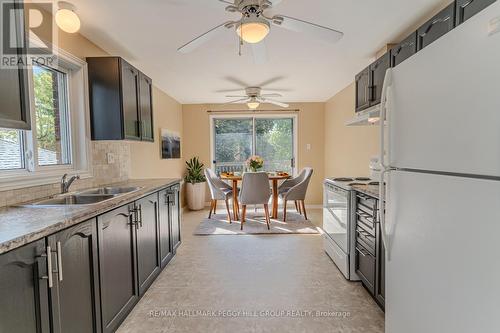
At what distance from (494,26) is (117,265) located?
7.11 feet

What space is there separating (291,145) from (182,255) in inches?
146

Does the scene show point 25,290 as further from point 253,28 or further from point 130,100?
point 130,100

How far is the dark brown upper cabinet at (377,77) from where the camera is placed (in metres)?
2.41

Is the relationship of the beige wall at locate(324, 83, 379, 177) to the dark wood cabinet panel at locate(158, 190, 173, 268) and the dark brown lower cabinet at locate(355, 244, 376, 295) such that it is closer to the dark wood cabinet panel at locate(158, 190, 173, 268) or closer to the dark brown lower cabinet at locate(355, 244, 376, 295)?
the dark brown lower cabinet at locate(355, 244, 376, 295)

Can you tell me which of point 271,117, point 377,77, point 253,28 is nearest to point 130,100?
point 253,28

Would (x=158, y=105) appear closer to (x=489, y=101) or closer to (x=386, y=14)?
(x=386, y=14)

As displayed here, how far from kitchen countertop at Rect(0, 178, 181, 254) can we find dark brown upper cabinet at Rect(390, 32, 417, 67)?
2.38 meters

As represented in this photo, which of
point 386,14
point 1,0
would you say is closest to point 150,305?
point 1,0

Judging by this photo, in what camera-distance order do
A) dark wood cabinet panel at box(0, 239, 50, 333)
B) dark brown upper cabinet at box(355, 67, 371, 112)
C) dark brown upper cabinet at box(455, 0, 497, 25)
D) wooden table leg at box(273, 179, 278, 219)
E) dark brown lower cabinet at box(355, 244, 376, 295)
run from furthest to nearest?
1. wooden table leg at box(273, 179, 278, 219)
2. dark brown upper cabinet at box(355, 67, 371, 112)
3. dark brown lower cabinet at box(355, 244, 376, 295)
4. dark brown upper cabinet at box(455, 0, 497, 25)
5. dark wood cabinet panel at box(0, 239, 50, 333)

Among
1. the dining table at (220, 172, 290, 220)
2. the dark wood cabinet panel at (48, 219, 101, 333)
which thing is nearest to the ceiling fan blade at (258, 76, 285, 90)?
the dining table at (220, 172, 290, 220)

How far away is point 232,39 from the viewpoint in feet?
8.60

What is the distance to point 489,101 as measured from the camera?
2.69ft

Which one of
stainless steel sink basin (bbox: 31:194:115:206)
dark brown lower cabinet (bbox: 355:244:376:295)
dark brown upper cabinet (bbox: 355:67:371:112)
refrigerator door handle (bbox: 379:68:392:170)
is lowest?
dark brown lower cabinet (bbox: 355:244:376:295)

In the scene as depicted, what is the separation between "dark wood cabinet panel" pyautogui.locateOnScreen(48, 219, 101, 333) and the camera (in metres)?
1.19
